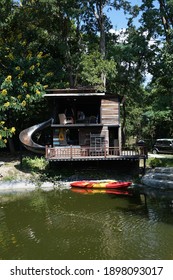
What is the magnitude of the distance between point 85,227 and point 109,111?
16.5 m

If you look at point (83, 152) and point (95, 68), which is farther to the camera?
point (95, 68)

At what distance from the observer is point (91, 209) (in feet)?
70.4

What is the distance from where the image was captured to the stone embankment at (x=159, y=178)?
88.6 feet

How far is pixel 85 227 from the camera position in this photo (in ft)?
58.5

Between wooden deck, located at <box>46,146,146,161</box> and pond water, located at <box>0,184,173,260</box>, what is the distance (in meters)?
4.18

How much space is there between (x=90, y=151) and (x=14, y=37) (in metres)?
18.1

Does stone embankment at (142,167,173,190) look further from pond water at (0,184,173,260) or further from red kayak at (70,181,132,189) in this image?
pond water at (0,184,173,260)

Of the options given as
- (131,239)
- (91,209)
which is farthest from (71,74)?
(131,239)

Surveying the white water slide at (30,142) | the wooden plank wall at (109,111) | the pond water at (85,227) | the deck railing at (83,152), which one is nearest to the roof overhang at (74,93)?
the wooden plank wall at (109,111)

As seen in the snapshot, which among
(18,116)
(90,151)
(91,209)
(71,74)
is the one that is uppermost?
(71,74)

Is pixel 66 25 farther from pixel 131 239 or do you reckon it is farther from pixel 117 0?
pixel 131 239

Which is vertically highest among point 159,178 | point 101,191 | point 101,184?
point 159,178

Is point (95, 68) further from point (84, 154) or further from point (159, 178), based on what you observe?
point (159, 178)

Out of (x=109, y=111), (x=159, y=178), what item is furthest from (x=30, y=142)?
(x=159, y=178)
